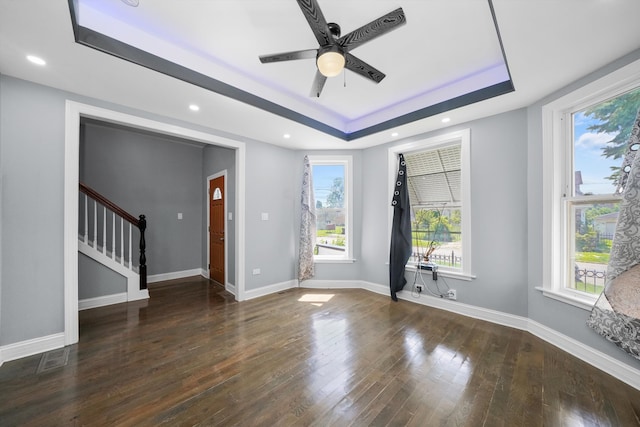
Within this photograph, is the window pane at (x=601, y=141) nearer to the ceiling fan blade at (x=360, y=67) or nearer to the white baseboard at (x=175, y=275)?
the ceiling fan blade at (x=360, y=67)

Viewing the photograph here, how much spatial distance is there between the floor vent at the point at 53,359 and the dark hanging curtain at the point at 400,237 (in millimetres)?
3745

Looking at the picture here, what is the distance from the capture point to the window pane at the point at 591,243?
2115mm

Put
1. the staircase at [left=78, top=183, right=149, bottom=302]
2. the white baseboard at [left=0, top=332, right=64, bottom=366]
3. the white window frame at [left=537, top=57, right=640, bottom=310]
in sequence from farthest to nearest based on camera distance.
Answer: the staircase at [left=78, top=183, right=149, bottom=302] < the white window frame at [left=537, top=57, right=640, bottom=310] < the white baseboard at [left=0, top=332, right=64, bottom=366]

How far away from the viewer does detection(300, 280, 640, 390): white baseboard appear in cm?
189

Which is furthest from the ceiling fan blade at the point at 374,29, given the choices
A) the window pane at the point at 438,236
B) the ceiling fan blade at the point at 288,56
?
the window pane at the point at 438,236

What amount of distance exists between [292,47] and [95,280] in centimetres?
404

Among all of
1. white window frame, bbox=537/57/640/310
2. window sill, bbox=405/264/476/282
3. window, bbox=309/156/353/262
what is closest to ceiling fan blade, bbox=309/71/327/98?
window, bbox=309/156/353/262

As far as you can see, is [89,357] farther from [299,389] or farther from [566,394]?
[566,394]

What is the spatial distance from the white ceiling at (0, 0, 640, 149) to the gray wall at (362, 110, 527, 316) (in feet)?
1.07

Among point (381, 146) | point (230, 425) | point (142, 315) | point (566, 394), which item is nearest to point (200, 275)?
point (142, 315)

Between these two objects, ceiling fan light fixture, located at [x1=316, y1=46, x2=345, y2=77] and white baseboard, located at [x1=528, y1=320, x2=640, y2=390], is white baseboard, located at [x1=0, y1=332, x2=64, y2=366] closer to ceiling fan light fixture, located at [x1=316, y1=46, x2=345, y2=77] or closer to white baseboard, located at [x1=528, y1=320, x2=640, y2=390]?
ceiling fan light fixture, located at [x1=316, y1=46, x2=345, y2=77]

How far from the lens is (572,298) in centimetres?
223

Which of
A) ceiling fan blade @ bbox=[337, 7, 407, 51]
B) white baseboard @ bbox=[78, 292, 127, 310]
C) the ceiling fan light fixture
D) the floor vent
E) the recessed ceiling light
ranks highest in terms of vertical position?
the recessed ceiling light

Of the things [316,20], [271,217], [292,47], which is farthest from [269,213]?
[316,20]
